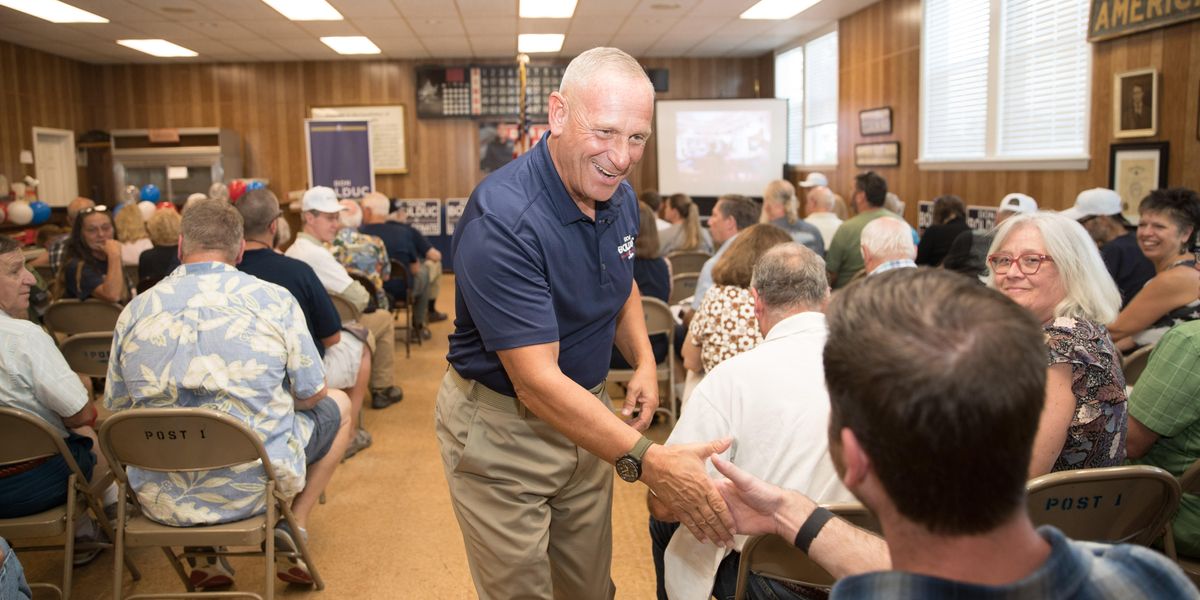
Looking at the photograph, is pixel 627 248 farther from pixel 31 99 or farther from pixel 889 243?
pixel 31 99

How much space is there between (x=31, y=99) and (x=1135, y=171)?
480 inches

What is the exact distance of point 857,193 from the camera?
635 cm

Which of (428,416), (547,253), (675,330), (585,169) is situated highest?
(585,169)

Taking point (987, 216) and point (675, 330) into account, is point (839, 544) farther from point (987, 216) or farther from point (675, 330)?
point (987, 216)

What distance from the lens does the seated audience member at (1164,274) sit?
3.54 metres

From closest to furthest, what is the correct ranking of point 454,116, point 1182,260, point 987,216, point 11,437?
point 11,437 < point 1182,260 < point 987,216 < point 454,116

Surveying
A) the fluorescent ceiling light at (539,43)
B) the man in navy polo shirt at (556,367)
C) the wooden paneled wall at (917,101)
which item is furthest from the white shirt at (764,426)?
the fluorescent ceiling light at (539,43)

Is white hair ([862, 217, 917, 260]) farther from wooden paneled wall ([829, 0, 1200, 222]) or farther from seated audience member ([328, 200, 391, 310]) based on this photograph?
seated audience member ([328, 200, 391, 310])

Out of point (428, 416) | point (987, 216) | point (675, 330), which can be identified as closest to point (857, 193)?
point (987, 216)

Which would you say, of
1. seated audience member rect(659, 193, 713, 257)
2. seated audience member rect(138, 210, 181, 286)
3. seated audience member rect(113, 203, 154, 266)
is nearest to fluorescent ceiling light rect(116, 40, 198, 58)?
seated audience member rect(113, 203, 154, 266)

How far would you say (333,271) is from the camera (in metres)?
4.79

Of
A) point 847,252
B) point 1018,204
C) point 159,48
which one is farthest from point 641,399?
point 159,48

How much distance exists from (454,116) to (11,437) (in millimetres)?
10884

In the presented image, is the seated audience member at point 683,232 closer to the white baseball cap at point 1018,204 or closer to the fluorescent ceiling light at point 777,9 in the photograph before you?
the white baseball cap at point 1018,204
